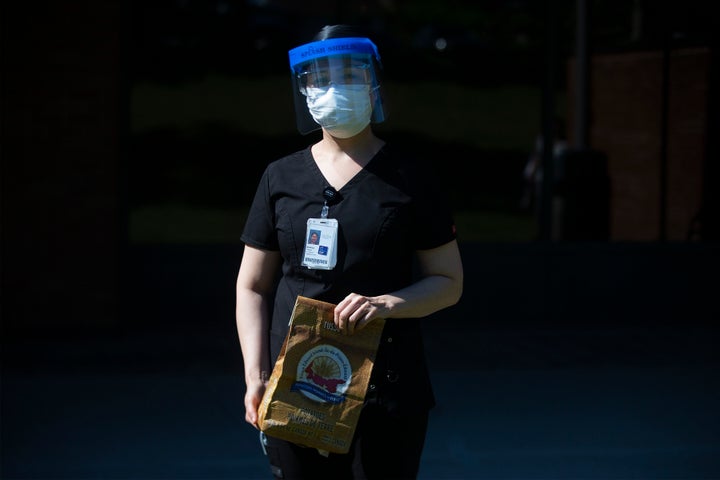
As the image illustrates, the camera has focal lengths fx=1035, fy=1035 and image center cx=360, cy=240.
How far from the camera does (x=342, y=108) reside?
Answer: 2.63 metres

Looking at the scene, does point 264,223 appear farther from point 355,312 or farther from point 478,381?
point 478,381

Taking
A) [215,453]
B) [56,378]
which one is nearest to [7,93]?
[56,378]

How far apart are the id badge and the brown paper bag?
115 mm

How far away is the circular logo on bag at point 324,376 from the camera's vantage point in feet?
8.32

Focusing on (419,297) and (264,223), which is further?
(264,223)

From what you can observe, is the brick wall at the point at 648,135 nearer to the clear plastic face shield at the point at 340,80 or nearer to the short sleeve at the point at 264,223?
the clear plastic face shield at the point at 340,80

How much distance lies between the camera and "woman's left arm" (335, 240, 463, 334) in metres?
2.48

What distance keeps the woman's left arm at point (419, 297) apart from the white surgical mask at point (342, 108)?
372 millimetres

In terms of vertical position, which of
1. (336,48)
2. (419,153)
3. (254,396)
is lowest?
(419,153)

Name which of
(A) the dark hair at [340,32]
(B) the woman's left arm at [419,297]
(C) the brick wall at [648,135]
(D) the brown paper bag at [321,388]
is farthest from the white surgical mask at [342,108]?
(C) the brick wall at [648,135]

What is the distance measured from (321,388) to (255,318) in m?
0.29

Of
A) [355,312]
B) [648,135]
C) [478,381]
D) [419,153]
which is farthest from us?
[648,135]

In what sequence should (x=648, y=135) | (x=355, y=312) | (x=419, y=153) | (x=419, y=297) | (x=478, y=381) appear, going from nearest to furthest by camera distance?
(x=355, y=312), (x=419, y=297), (x=478, y=381), (x=419, y=153), (x=648, y=135)

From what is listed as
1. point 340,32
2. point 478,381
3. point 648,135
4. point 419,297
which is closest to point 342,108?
point 340,32
